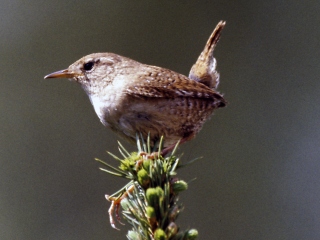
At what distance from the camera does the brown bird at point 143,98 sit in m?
2.61

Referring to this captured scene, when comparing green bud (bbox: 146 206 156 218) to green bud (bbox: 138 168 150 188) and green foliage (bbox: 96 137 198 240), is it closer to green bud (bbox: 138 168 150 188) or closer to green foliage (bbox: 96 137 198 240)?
green foliage (bbox: 96 137 198 240)

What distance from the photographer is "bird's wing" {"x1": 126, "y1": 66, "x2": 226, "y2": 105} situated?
8.89 ft

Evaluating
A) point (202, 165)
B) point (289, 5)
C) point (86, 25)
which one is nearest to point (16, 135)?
point (86, 25)

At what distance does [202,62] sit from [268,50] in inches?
76.1

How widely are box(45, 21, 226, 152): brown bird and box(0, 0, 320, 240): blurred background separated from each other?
1439 millimetres

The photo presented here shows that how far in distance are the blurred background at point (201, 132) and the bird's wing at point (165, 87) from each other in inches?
56.5

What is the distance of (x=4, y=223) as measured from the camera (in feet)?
15.0

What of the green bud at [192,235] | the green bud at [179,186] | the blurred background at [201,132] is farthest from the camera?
the blurred background at [201,132]

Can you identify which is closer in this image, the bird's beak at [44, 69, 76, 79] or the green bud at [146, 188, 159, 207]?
the green bud at [146, 188, 159, 207]

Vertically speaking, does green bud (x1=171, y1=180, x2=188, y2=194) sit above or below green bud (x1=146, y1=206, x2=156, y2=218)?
above

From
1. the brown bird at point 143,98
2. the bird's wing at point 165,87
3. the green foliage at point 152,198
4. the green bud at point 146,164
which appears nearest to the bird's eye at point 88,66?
the brown bird at point 143,98

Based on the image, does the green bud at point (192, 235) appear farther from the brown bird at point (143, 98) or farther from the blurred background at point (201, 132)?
the blurred background at point (201, 132)

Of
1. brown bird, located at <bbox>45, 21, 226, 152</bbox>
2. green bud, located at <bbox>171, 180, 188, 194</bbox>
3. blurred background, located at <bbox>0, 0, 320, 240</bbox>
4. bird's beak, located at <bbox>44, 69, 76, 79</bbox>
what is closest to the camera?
green bud, located at <bbox>171, 180, 188, 194</bbox>

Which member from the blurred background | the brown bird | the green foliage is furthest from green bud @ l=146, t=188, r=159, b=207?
the blurred background
